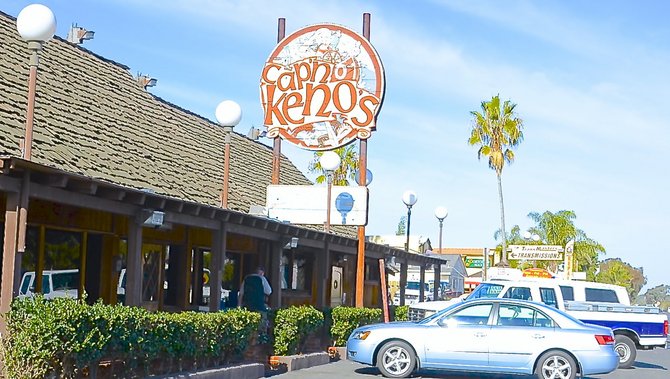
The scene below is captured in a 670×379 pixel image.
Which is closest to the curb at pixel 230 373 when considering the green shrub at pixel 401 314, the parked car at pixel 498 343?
the parked car at pixel 498 343

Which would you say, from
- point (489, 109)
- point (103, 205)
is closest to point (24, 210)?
point (103, 205)

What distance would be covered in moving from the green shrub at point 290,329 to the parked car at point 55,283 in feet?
11.7

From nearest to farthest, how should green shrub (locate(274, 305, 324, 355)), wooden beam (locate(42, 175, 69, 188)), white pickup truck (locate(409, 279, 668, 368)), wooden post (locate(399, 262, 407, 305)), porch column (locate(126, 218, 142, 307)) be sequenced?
wooden beam (locate(42, 175, 69, 188))
porch column (locate(126, 218, 142, 307))
green shrub (locate(274, 305, 324, 355))
white pickup truck (locate(409, 279, 668, 368))
wooden post (locate(399, 262, 407, 305))

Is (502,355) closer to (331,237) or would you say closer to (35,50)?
(331,237)

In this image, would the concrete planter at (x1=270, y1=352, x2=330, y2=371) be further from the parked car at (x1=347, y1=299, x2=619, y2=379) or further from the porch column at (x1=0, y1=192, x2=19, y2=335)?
the porch column at (x1=0, y1=192, x2=19, y2=335)

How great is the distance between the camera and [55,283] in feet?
51.1

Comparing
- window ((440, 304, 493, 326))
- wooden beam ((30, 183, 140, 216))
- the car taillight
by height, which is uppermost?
wooden beam ((30, 183, 140, 216))

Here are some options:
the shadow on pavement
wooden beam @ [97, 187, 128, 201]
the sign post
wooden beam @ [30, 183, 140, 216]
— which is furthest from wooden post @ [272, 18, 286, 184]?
wooden beam @ [97, 187, 128, 201]

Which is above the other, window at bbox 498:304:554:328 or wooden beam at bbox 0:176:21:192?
wooden beam at bbox 0:176:21:192

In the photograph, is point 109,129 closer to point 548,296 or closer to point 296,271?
point 296,271

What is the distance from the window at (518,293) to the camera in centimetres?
2206

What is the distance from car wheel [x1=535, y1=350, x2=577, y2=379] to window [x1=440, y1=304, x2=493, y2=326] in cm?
117

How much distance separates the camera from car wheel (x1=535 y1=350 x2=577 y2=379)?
16125mm

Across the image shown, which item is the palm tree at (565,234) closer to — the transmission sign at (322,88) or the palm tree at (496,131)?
the palm tree at (496,131)
